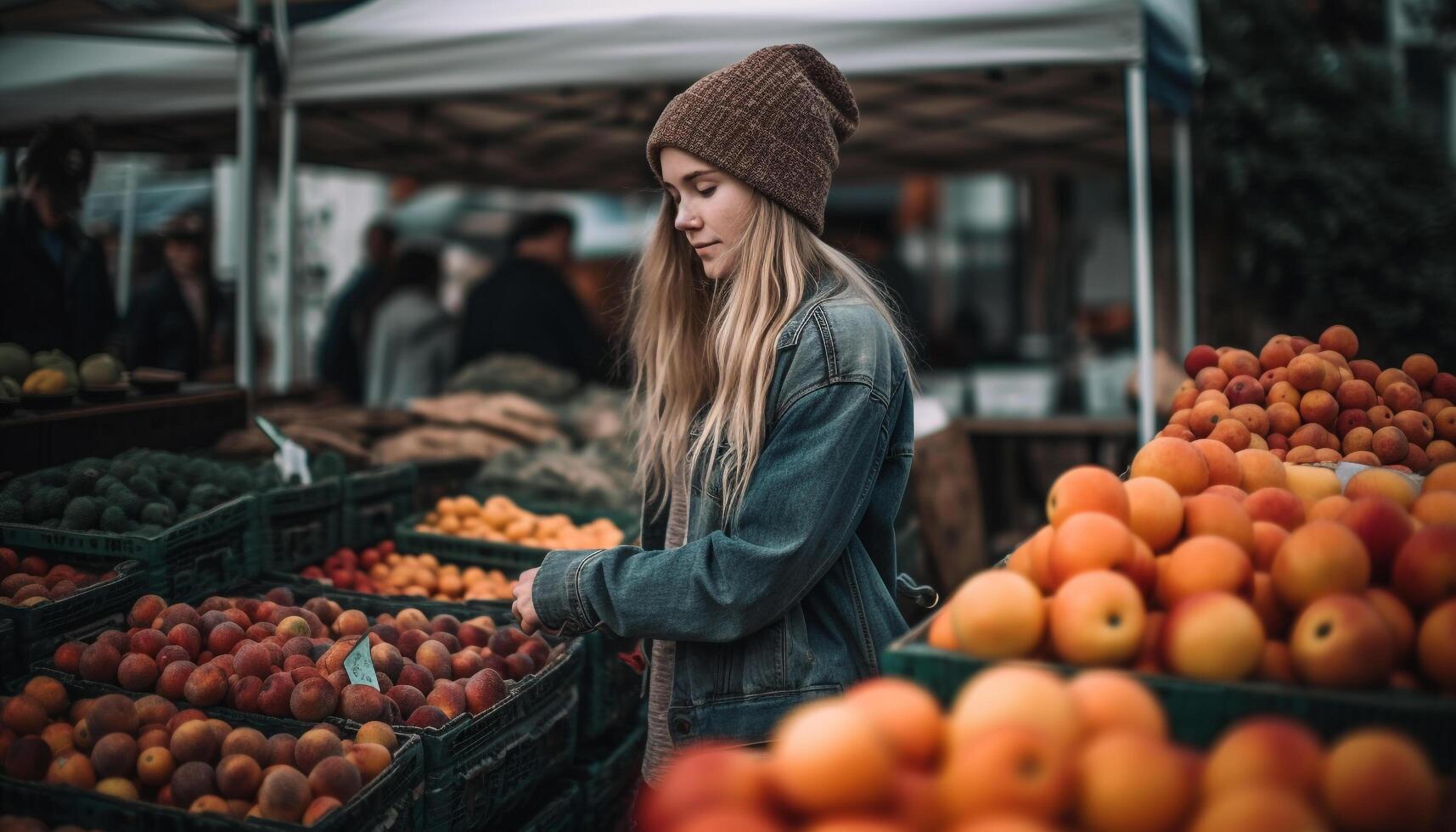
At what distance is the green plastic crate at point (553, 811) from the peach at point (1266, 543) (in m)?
1.82

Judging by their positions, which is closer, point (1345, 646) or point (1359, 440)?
point (1345, 646)

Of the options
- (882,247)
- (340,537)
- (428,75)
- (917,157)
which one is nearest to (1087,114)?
(917,157)

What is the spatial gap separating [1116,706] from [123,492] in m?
2.61

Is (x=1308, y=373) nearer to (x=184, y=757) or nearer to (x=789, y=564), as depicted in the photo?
(x=789, y=564)

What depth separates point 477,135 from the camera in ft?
24.3

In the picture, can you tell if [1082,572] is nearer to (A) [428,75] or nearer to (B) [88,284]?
(B) [88,284]

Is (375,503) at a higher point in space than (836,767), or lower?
lower

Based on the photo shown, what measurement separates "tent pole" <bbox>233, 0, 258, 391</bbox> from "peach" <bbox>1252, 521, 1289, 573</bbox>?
4.10 meters

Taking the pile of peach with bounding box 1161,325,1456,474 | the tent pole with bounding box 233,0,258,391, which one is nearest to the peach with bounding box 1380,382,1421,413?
the pile of peach with bounding box 1161,325,1456,474

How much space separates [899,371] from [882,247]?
21.4ft

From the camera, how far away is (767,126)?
2.01 metres

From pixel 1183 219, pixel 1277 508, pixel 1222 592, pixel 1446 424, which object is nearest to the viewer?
pixel 1222 592

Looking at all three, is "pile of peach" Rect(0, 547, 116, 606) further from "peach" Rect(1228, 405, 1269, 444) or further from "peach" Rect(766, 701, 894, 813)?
"peach" Rect(1228, 405, 1269, 444)

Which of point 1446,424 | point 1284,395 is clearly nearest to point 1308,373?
point 1284,395
